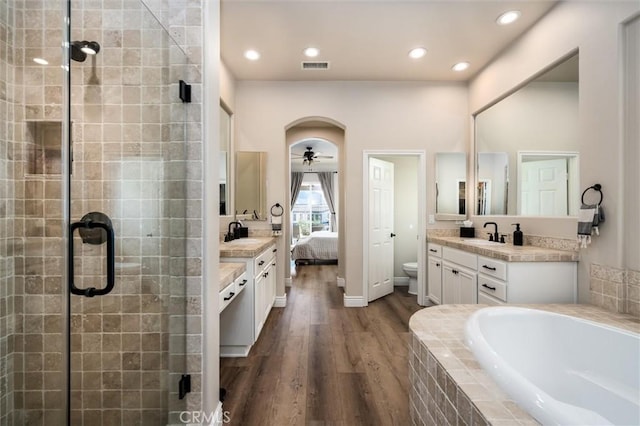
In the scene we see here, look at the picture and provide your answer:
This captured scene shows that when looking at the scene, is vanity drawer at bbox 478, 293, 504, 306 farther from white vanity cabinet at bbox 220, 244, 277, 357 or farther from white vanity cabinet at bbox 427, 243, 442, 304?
white vanity cabinet at bbox 220, 244, 277, 357

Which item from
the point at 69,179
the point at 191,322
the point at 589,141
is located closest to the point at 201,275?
the point at 191,322

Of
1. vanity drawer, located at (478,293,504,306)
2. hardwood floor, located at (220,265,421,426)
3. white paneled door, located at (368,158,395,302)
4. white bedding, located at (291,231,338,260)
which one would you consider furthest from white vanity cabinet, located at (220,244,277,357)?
white bedding, located at (291,231,338,260)

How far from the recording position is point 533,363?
5.15 ft

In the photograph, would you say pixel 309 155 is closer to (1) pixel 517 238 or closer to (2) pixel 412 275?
(2) pixel 412 275

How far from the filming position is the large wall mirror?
229 centimetres

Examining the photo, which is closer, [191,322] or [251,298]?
[191,322]

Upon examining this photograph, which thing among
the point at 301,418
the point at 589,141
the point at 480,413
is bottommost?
the point at 301,418

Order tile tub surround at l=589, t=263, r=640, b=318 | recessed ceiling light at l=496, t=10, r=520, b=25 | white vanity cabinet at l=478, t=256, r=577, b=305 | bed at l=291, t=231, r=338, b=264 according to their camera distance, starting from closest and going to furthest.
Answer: tile tub surround at l=589, t=263, r=640, b=318 → white vanity cabinet at l=478, t=256, r=577, b=305 → recessed ceiling light at l=496, t=10, r=520, b=25 → bed at l=291, t=231, r=338, b=264

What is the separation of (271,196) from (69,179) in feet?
7.96

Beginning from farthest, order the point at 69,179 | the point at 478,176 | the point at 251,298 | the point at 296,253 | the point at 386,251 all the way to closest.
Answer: the point at 296,253
the point at 386,251
the point at 478,176
the point at 251,298
the point at 69,179

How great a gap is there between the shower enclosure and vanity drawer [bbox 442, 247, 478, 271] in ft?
8.19

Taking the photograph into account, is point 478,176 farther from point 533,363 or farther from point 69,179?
point 69,179

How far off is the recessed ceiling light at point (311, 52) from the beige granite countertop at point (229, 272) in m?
2.33

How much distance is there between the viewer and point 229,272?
206cm
